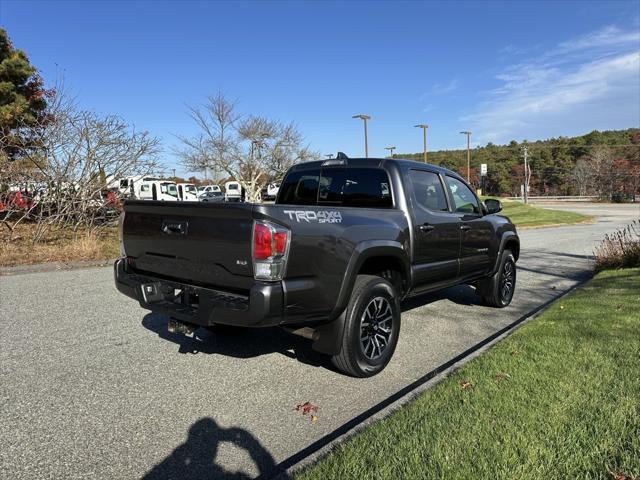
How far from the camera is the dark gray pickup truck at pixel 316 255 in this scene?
3.22m

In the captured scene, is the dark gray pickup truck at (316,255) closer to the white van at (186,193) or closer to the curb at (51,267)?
the curb at (51,267)

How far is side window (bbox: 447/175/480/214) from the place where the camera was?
A: 5676 millimetres

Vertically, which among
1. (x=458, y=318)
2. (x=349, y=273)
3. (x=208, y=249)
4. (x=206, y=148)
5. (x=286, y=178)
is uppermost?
(x=206, y=148)

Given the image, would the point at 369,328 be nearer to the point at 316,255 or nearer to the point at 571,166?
the point at 316,255

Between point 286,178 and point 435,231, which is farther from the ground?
point 286,178

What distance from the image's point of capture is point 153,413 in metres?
3.36

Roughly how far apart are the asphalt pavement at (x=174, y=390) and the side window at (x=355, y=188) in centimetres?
164

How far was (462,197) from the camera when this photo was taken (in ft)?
19.3

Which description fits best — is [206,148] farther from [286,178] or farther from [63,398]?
[63,398]

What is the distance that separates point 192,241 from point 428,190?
280cm

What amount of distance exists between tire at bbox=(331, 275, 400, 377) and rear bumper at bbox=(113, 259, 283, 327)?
838 mm

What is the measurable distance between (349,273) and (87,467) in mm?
2202

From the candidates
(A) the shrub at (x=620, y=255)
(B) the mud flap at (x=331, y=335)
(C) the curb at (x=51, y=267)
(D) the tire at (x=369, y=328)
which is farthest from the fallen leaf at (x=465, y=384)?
(C) the curb at (x=51, y=267)

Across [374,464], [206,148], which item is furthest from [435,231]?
[206,148]
